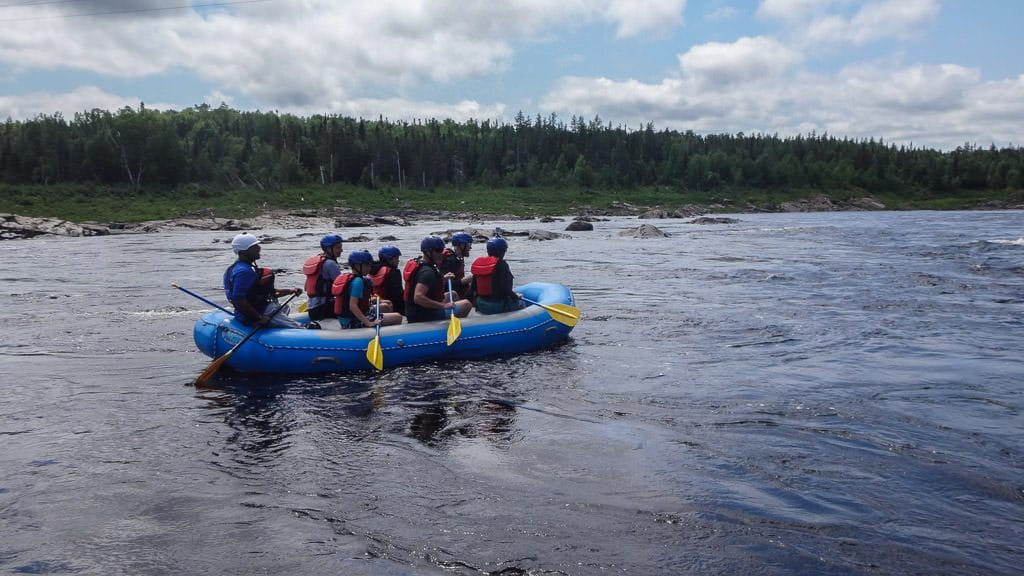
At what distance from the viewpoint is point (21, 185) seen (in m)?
56.8

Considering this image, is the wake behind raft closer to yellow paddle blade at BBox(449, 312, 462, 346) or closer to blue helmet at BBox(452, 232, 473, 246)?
yellow paddle blade at BBox(449, 312, 462, 346)

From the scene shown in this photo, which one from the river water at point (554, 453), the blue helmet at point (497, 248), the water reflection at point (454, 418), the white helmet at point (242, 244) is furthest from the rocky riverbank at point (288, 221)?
the water reflection at point (454, 418)

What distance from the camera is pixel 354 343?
30.8 ft

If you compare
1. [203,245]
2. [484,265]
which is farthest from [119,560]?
[203,245]

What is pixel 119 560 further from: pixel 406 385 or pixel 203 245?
pixel 203 245

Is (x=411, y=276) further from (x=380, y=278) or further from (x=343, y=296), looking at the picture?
(x=343, y=296)

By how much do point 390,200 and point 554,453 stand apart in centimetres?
6309

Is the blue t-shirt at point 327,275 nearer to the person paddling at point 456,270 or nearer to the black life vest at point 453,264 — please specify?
the person paddling at point 456,270

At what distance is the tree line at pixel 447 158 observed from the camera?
64.1 m

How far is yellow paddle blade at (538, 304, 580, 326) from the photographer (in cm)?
1097

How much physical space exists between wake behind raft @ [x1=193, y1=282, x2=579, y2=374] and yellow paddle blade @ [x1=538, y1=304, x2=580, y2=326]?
312 millimetres

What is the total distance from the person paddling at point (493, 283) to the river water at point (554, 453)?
990 mm

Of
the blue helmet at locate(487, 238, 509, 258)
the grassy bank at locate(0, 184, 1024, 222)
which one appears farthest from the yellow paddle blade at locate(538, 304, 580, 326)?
the grassy bank at locate(0, 184, 1024, 222)

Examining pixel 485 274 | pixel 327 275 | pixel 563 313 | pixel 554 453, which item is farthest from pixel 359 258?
pixel 554 453
